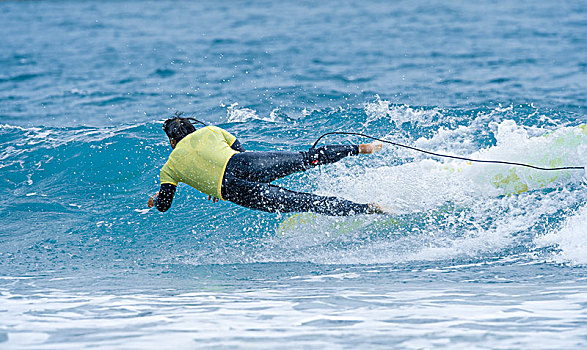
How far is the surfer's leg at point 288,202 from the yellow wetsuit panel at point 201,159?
234 mm

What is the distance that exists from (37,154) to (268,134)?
3.28 m

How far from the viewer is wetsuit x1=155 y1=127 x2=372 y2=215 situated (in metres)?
5.37

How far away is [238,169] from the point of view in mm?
5426

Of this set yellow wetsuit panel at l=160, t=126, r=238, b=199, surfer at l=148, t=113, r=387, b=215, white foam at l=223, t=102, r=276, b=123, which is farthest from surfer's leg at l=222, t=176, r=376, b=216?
white foam at l=223, t=102, r=276, b=123

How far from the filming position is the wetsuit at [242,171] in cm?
537

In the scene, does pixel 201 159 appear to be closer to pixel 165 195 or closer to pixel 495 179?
pixel 165 195

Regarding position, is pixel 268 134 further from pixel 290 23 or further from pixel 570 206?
pixel 290 23

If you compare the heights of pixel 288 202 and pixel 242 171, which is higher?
pixel 242 171

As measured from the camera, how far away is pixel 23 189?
26.1 feet

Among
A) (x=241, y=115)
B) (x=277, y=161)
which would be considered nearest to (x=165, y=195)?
(x=277, y=161)

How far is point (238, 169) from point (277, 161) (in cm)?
36

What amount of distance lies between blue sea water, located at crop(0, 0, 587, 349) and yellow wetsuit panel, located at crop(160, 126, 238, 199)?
2.77 feet

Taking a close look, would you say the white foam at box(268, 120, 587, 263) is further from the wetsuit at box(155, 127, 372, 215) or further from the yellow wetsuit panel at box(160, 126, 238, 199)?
the yellow wetsuit panel at box(160, 126, 238, 199)

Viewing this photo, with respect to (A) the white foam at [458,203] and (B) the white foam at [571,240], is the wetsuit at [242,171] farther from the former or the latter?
(B) the white foam at [571,240]
